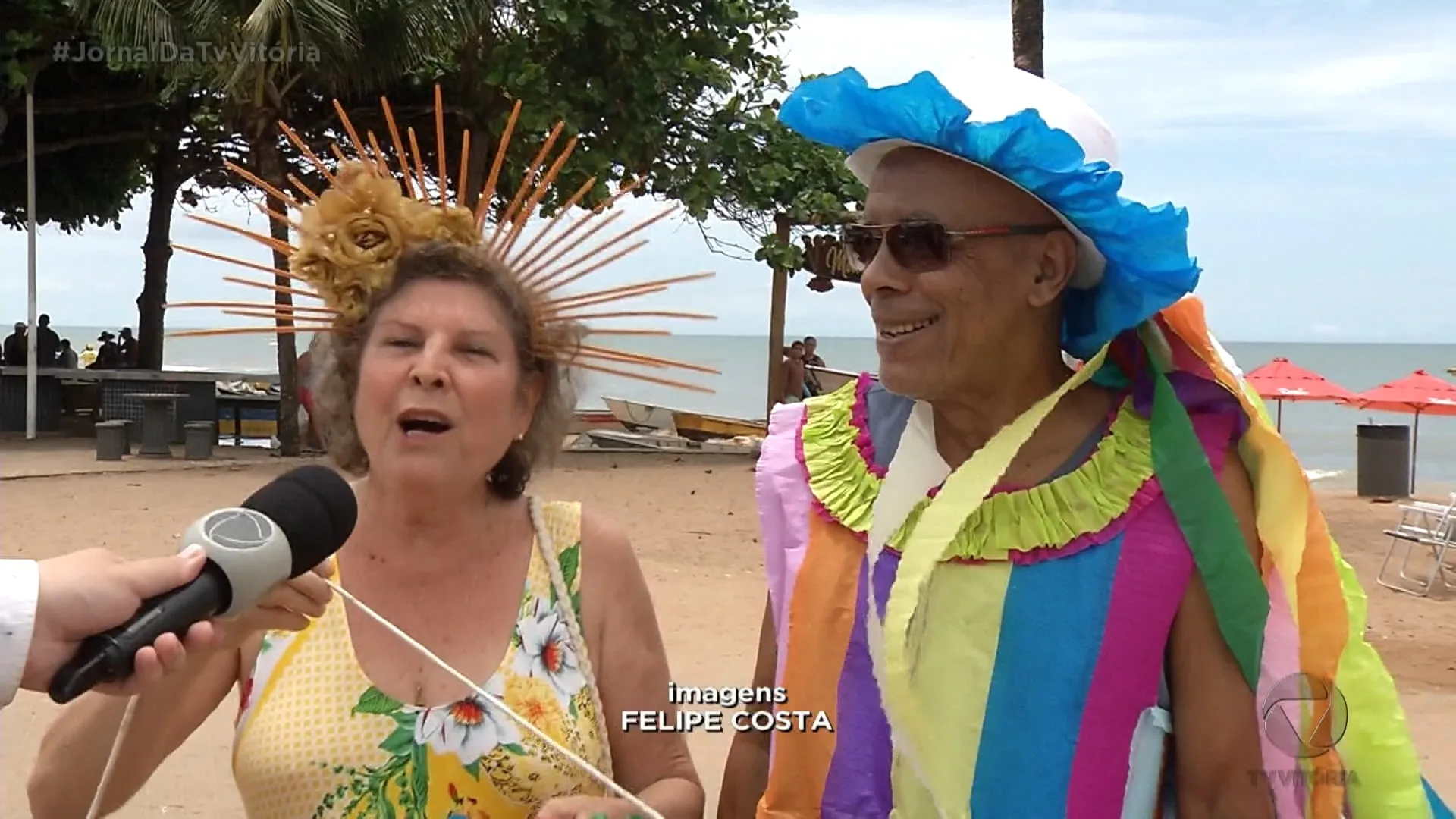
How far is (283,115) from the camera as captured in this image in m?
14.2

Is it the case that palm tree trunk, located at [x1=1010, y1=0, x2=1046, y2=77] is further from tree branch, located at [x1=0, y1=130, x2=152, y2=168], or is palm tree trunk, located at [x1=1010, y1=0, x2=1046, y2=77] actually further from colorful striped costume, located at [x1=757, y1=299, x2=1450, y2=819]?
tree branch, located at [x1=0, y1=130, x2=152, y2=168]

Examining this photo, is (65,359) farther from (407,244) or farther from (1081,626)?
(1081,626)

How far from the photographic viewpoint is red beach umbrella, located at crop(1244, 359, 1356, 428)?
16777mm

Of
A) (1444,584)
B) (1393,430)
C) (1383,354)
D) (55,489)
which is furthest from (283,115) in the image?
(1383,354)

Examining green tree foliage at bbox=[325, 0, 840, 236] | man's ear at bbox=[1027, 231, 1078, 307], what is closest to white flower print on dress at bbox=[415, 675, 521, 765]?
man's ear at bbox=[1027, 231, 1078, 307]

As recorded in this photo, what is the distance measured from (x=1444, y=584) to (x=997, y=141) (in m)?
9.99

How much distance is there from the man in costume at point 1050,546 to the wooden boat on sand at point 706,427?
59.5ft

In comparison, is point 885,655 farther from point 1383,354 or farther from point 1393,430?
point 1383,354

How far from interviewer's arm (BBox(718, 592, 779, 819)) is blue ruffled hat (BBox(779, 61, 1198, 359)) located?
0.75 metres

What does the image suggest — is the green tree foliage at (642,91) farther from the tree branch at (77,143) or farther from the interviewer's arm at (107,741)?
the interviewer's arm at (107,741)

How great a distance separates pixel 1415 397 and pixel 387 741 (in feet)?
50.3

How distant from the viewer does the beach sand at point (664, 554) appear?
4.77 metres

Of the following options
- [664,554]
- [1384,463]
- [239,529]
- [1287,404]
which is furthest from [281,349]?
[1287,404]

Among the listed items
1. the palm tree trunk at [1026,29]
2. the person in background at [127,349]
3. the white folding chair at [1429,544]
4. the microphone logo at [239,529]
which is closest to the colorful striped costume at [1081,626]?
the microphone logo at [239,529]
